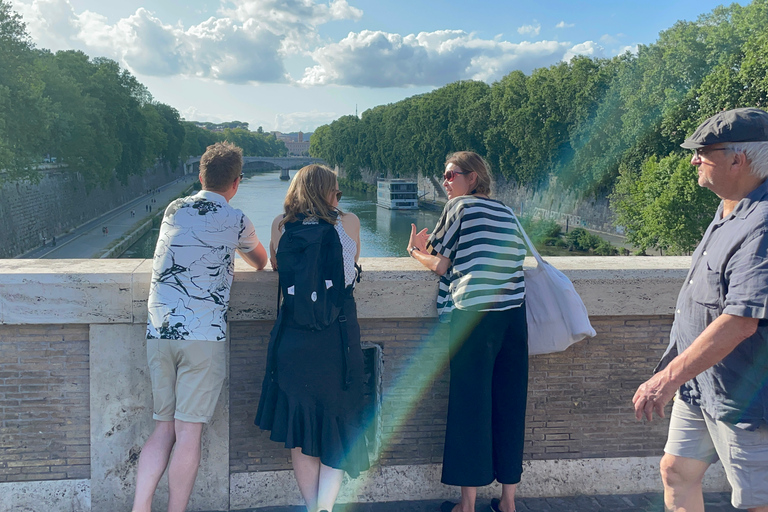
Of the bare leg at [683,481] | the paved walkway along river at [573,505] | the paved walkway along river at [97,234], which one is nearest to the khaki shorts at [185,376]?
the paved walkway along river at [573,505]

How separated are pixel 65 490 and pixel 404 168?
193 feet

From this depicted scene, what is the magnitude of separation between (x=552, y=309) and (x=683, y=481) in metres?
0.92

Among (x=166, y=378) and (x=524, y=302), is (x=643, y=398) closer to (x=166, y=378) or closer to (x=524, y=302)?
(x=524, y=302)

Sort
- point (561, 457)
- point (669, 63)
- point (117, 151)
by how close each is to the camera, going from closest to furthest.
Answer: point (561, 457) → point (669, 63) → point (117, 151)

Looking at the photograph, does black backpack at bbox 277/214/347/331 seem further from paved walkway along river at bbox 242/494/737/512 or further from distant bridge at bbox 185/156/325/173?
distant bridge at bbox 185/156/325/173

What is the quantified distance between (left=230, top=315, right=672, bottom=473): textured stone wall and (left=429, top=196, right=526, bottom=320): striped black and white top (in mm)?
464

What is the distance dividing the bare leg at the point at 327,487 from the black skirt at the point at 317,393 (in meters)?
0.05

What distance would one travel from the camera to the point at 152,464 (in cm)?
265

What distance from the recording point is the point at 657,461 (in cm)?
339

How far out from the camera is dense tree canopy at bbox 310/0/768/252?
22.4m

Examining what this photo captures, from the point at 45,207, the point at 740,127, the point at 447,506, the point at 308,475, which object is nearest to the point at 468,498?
the point at 447,506

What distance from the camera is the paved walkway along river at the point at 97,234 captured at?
27.5m

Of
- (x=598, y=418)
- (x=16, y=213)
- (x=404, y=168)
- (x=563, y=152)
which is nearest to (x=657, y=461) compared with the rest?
(x=598, y=418)

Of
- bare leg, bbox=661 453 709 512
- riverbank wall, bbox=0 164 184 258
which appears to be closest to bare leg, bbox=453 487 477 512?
bare leg, bbox=661 453 709 512
